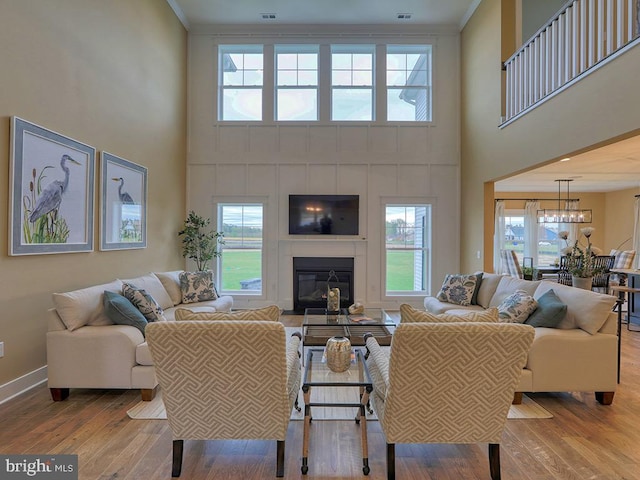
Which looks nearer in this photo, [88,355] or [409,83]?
[88,355]

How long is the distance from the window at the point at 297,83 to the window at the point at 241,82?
37 centimetres

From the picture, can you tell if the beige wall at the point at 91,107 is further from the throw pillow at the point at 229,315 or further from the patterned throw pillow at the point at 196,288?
the throw pillow at the point at 229,315

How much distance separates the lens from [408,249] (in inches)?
268

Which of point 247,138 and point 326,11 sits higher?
point 326,11

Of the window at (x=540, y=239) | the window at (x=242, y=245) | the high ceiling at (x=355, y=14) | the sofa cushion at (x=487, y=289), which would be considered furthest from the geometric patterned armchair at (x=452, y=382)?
the window at (x=540, y=239)

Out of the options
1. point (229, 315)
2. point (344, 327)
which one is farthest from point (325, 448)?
point (344, 327)

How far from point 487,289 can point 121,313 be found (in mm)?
4168

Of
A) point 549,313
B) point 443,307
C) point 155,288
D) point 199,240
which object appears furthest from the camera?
point 199,240

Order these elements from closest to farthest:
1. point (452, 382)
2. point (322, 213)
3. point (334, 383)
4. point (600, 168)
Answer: point (452, 382) → point (334, 383) → point (600, 168) → point (322, 213)

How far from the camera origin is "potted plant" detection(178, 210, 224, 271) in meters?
6.34

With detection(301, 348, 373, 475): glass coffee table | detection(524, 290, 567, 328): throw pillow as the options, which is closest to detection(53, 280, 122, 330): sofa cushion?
detection(301, 348, 373, 475): glass coffee table

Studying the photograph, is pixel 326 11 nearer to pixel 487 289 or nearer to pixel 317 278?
pixel 317 278

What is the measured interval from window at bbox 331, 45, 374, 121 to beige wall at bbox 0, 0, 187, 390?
2.80 m

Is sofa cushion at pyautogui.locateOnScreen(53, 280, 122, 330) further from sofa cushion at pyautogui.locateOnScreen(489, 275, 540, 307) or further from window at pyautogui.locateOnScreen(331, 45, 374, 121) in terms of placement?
window at pyautogui.locateOnScreen(331, 45, 374, 121)
